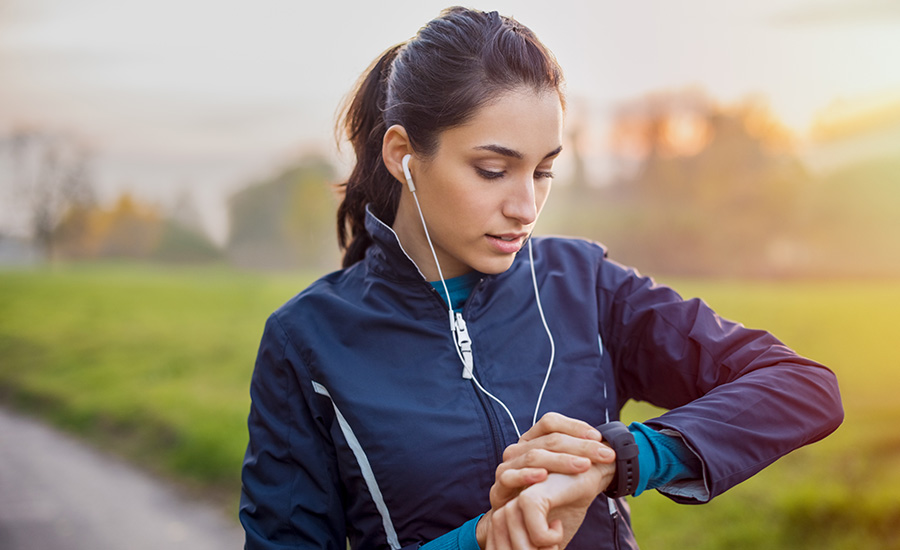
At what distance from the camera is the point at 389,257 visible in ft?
6.27

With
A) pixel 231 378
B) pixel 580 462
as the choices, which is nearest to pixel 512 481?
pixel 580 462

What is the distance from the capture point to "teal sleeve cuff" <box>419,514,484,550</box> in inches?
60.5

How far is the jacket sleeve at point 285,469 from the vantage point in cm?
172

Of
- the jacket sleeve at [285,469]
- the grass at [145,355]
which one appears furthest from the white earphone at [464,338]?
the grass at [145,355]

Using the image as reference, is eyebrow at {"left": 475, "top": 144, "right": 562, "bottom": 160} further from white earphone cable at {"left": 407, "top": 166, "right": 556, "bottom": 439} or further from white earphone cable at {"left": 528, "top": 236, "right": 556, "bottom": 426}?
white earphone cable at {"left": 528, "top": 236, "right": 556, "bottom": 426}

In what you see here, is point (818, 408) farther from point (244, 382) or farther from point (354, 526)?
point (244, 382)

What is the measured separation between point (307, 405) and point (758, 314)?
440 cm

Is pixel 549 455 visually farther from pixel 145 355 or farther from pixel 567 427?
pixel 145 355

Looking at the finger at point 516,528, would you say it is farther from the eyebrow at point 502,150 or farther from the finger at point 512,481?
the eyebrow at point 502,150

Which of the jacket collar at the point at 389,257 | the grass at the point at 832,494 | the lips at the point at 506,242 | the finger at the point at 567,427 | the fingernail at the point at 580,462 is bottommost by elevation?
the grass at the point at 832,494

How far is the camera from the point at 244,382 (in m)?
6.36

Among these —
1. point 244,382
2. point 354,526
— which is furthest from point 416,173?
point 244,382

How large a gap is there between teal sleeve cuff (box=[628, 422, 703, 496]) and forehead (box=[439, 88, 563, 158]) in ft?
2.21

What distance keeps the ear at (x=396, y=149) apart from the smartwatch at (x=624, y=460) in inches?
32.9
